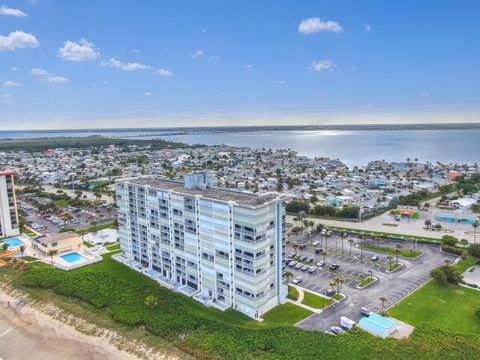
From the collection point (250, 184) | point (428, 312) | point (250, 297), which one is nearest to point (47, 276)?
point (250, 297)

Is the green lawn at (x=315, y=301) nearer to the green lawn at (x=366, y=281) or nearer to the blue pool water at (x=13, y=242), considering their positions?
the green lawn at (x=366, y=281)

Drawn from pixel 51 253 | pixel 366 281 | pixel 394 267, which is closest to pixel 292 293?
pixel 366 281

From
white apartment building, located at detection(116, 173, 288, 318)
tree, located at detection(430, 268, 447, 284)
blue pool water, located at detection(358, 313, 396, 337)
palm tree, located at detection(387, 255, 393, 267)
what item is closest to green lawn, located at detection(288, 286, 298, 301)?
white apartment building, located at detection(116, 173, 288, 318)

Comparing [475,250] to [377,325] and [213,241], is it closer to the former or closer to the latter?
[377,325]

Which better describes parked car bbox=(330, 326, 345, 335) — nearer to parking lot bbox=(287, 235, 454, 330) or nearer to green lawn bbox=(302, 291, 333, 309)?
parking lot bbox=(287, 235, 454, 330)

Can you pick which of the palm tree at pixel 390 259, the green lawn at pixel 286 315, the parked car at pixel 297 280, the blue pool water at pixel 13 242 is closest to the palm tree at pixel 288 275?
the parked car at pixel 297 280
